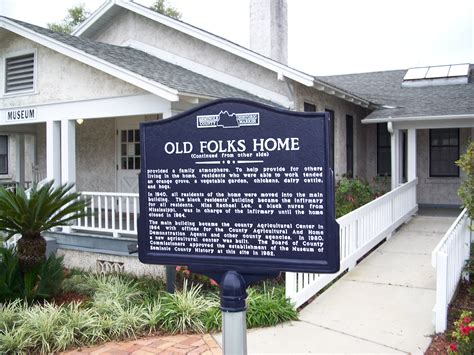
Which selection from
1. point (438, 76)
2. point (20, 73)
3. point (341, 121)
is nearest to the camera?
point (20, 73)

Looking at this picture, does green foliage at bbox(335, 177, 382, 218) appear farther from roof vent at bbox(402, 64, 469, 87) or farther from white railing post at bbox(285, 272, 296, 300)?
roof vent at bbox(402, 64, 469, 87)

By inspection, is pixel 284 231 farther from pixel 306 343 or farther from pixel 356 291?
pixel 356 291

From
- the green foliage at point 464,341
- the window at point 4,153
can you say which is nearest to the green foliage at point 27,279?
the green foliage at point 464,341

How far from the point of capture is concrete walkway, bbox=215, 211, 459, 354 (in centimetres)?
561

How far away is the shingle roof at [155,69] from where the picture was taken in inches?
389

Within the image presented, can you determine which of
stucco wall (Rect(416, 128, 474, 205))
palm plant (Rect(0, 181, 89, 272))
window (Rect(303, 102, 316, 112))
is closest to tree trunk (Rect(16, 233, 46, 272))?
palm plant (Rect(0, 181, 89, 272))

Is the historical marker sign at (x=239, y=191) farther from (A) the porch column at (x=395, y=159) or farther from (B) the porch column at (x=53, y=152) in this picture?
(A) the porch column at (x=395, y=159)

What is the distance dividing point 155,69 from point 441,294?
7.62m

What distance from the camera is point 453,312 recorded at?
21.5ft

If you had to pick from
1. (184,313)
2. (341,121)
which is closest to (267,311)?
(184,313)

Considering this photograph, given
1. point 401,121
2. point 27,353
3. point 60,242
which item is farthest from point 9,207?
point 401,121

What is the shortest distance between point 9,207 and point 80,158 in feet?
23.8

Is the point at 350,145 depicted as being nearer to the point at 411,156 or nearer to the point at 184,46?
the point at 411,156

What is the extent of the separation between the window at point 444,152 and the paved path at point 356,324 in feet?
24.5
